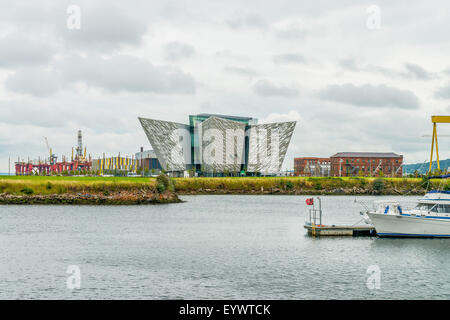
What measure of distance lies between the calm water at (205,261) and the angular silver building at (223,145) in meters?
106

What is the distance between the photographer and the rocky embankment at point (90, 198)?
81.9 m

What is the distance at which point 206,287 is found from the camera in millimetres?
27953

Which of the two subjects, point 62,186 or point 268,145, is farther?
point 268,145

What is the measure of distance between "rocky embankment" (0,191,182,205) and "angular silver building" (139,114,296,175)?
2855 inches

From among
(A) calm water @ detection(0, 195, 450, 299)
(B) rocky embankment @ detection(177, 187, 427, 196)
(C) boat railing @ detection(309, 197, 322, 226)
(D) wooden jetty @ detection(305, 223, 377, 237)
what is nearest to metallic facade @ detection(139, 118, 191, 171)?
(B) rocky embankment @ detection(177, 187, 427, 196)

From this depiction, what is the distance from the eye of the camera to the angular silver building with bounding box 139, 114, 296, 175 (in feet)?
538

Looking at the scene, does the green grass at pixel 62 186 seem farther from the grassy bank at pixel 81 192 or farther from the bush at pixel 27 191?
the bush at pixel 27 191

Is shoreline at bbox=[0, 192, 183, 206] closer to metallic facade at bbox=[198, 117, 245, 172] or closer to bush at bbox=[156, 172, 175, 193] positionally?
bush at bbox=[156, 172, 175, 193]

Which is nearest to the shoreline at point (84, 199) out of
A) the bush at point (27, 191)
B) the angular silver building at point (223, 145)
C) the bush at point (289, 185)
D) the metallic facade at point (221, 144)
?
the bush at point (27, 191)

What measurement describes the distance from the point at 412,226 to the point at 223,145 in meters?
124

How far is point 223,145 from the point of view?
550ft

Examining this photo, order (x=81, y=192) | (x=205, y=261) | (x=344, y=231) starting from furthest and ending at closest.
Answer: (x=81, y=192) < (x=344, y=231) < (x=205, y=261)

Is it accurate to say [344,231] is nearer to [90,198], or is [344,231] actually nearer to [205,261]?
[205,261]

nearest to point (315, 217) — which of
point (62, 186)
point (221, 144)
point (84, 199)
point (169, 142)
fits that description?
point (84, 199)
